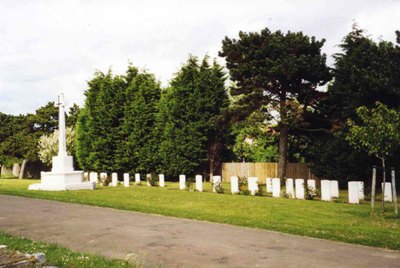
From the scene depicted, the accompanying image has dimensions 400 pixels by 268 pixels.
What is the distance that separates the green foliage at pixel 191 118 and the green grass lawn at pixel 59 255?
24689mm

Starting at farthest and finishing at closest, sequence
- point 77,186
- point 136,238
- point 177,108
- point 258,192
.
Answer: point 177,108 < point 77,186 < point 258,192 < point 136,238

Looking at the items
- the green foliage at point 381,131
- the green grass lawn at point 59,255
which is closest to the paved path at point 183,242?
the green grass lawn at point 59,255

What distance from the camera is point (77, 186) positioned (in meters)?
23.8

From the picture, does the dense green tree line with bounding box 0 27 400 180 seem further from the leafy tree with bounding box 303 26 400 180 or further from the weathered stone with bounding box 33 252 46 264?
the weathered stone with bounding box 33 252 46 264

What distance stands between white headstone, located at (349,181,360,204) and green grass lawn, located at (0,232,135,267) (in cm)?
1272

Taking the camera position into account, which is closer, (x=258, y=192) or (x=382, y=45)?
(x=258, y=192)

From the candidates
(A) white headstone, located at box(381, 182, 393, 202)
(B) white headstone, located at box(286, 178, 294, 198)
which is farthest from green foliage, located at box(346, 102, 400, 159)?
(B) white headstone, located at box(286, 178, 294, 198)

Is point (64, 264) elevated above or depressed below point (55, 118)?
below

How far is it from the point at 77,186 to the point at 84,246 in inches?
635

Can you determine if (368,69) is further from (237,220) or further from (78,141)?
(78,141)

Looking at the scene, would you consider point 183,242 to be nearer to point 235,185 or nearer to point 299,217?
point 299,217

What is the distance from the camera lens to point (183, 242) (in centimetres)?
877

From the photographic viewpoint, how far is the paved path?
7246 mm

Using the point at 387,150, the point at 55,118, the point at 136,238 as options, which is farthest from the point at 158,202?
the point at 55,118
